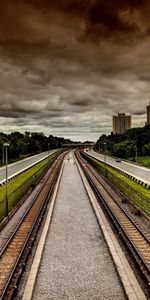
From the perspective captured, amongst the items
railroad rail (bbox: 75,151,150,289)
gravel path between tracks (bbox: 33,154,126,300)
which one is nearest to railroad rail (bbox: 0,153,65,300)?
gravel path between tracks (bbox: 33,154,126,300)

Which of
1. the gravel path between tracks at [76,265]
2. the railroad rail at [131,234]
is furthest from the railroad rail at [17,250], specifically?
the railroad rail at [131,234]

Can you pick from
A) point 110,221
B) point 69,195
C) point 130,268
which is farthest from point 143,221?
point 69,195

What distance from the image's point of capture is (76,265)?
1642 cm

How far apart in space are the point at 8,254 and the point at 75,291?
605 centimetres

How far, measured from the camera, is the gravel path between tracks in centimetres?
1335

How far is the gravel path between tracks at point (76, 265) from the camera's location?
1335 centimetres

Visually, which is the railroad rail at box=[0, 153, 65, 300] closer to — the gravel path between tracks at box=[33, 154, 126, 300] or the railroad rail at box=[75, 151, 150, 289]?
the gravel path between tracks at box=[33, 154, 126, 300]

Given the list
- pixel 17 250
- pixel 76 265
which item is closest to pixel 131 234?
pixel 76 265

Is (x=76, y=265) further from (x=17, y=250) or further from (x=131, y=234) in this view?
(x=131, y=234)

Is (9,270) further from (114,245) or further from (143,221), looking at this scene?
(143,221)

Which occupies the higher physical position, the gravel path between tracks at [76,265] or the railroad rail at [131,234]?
the railroad rail at [131,234]

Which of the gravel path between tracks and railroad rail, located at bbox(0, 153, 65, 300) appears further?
railroad rail, located at bbox(0, 153, 65, 300)

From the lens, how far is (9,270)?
617 inches

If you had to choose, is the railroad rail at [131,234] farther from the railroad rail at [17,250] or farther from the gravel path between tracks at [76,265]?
the railroad rail at [17,250]
